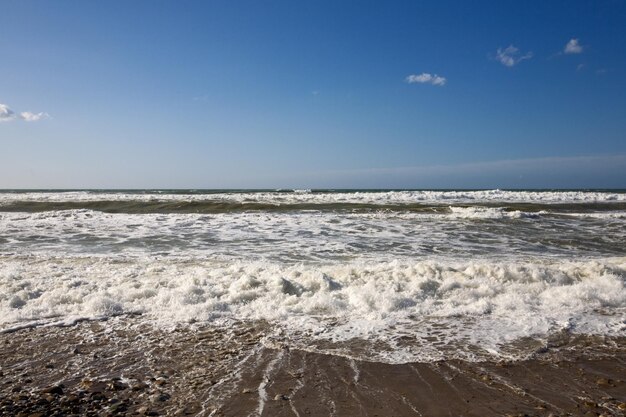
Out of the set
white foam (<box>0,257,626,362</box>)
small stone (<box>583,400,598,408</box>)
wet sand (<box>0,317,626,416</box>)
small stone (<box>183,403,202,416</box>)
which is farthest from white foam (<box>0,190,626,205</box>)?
small stone (<box>183,403,202,416</box>)

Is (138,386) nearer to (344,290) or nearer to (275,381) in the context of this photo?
(275,381)

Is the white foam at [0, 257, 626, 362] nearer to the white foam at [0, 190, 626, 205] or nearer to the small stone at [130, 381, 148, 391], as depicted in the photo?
the small stone at [130, 381, 148, 391]

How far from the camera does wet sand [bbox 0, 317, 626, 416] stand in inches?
123

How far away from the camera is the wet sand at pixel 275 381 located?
10.3 feet

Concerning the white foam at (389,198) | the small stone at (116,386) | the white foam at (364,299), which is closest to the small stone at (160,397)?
the small stone at (116,386)

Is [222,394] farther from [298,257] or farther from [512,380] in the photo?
[298,257]

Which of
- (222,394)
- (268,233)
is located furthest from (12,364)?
(268,233)

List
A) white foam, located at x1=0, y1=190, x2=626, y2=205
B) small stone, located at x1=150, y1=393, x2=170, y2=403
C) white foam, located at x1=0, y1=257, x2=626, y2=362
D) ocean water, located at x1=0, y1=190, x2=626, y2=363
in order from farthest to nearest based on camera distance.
→ white foam, located at x1=0, y1=190, x2=626, y2=205 < white foam, located at x1=0, y1=257, x2=626, y2=362 < ocean water, located at x1=0, y1=190, x2=626, y2=363 < small stone, located at x1=150, y1=393, x2=170, y2=403

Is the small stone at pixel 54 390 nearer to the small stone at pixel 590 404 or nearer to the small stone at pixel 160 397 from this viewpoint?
the small stone at pixel 160 397

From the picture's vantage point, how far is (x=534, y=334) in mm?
4637

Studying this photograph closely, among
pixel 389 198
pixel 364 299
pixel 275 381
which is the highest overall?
pixel 389 198

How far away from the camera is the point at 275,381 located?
11.7 feet

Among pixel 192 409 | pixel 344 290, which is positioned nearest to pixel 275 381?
pixel 192 409

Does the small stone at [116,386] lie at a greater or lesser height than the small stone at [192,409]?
lesser
